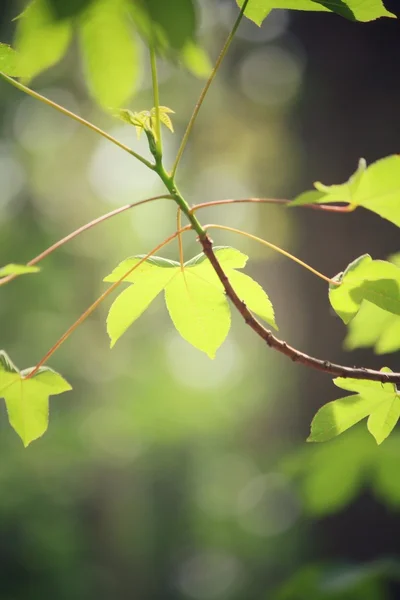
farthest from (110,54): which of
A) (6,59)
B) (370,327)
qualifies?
(370,327)

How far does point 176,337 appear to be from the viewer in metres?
7.57

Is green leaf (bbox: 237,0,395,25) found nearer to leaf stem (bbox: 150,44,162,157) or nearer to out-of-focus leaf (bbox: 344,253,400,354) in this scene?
leaf stem (bbox: 150,44,162,157)

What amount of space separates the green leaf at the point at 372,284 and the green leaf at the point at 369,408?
0.10m

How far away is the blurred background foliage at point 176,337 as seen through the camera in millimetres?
3092

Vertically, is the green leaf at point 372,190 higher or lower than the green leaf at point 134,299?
higher

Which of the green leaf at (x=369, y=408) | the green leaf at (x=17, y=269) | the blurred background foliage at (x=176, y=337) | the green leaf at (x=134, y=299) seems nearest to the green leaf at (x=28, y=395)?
the green leaf at (x=134, y=299)

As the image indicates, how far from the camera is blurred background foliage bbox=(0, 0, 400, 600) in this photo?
10.1ft

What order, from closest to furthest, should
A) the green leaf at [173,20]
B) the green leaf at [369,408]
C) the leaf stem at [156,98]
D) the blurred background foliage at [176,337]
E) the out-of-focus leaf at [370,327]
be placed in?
1. the green leaf at [173,20]
2. the leaf stem at [156,98]
3. the green leaf at [369,408]
4. the out-of-focus leaf at [370,327]
5. the blurred background foliage at [176,337]

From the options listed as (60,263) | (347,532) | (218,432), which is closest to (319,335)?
(347,532)

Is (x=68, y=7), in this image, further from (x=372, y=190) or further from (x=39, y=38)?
(x=372, y=190)

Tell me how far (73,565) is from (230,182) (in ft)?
12.2

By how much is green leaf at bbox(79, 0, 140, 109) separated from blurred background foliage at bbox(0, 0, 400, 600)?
2.32m

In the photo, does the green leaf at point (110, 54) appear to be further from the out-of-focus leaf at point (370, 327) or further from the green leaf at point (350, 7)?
the out-of-focus leaf at point (370, 327)

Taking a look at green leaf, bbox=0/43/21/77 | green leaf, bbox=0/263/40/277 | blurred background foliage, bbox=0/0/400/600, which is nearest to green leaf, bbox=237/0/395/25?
→ green leaf, bbox=0/43/21/77
